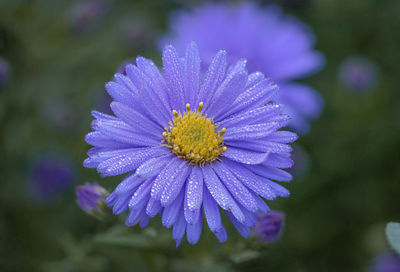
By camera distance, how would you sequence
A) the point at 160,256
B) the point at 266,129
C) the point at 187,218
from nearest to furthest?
the point at 187,218 < the point at 266,129 < the point at 160,256

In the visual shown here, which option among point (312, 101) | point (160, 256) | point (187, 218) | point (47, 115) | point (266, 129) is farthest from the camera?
point (47, 115)

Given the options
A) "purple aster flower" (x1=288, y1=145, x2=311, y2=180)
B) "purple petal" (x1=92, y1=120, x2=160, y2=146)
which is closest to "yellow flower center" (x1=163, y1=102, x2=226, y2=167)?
"purple petal" (x1=92, y1=120, x2=160, y2=146)

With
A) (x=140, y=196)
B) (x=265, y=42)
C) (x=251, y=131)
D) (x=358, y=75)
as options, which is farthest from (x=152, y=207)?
(x=358, y=75)

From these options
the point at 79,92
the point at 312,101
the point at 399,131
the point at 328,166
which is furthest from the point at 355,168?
the point at 79,92

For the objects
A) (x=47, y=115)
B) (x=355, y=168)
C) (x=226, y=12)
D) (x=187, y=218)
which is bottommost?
(x=355, y=168)

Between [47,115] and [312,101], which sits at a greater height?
[47,115]

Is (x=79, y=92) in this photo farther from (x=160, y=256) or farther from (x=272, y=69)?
(x=160, y=256)

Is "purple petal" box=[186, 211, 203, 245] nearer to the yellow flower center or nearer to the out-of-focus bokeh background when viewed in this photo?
the yellow flower center
